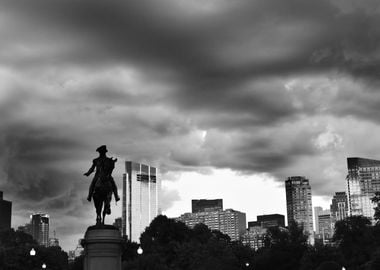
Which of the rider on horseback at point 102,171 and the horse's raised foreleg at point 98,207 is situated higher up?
the rider on horseback at point 102,171

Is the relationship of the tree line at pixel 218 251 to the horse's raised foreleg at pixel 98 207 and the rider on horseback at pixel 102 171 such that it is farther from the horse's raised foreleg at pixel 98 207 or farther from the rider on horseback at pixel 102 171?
the rider on horseback at pixel 102 171

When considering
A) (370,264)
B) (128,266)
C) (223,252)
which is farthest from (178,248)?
(370,264)

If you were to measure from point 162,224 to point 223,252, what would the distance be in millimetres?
25140

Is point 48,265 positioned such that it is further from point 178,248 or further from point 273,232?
point 273,232

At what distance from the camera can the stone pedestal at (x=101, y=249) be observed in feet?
97.1

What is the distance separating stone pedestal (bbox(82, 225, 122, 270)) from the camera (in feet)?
97.1

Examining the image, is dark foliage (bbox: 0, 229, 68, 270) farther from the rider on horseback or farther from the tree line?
the rider on horseback

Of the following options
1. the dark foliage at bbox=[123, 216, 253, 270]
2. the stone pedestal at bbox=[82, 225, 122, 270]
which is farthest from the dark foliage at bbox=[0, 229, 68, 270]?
the stone pedestal at bbox=[82, 225, 122, 270]

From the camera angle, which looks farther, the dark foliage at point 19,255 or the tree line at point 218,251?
the tree line at point 218,251

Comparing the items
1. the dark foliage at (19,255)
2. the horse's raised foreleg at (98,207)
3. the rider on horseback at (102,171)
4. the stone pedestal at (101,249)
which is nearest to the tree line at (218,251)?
the dark foliage at (19,255)

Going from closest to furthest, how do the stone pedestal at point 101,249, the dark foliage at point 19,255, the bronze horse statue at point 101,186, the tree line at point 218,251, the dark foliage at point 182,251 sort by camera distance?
the stone pedestal at point 101,249 → the bronze horse statue at point 101,186 → the dark foliage at point 19,255 → the dark foliage at point 182,251 → the tree line at point 218,251

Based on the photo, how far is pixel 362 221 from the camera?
122m

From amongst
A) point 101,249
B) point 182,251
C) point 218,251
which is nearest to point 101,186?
point 101,249

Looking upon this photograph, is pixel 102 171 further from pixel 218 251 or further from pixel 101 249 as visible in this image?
pixel 218 251
